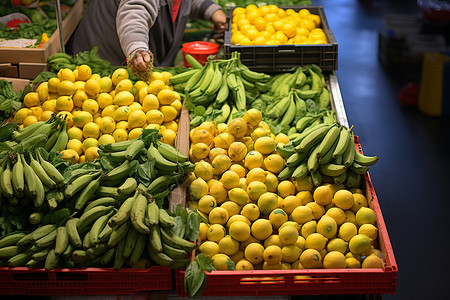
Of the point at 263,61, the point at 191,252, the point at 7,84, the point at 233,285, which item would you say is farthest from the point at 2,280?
the point at 263,61

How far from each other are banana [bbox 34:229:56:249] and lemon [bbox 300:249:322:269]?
3.86 ft

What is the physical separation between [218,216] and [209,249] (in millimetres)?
192

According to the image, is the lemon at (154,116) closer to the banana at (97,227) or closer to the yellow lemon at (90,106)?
the yellow lemon at (90,106)

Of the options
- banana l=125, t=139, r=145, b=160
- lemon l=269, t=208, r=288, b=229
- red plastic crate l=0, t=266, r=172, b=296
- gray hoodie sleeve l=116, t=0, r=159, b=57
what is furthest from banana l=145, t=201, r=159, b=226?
gray hoodie sleeve l=116, t=0, r=159, b=57

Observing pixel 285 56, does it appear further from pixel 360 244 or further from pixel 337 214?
pixel 360 244

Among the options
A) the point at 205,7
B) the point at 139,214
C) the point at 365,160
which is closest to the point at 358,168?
the point at 365,160

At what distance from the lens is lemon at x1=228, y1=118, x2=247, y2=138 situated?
2.92 m

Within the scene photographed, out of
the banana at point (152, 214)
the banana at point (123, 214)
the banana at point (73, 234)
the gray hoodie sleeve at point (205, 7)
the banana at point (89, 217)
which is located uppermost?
the gray hoodie sleeve at point (205, 7)

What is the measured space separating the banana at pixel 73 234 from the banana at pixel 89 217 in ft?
0.09

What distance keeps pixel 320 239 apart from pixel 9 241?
1486 millimetres

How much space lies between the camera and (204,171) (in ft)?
9.05

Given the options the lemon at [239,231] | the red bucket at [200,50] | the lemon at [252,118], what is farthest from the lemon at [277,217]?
the red bucket at [200,50]

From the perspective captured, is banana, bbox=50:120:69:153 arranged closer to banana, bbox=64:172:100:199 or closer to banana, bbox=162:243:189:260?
banana, bbox=64:172:100:199

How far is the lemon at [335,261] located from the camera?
235 cm
